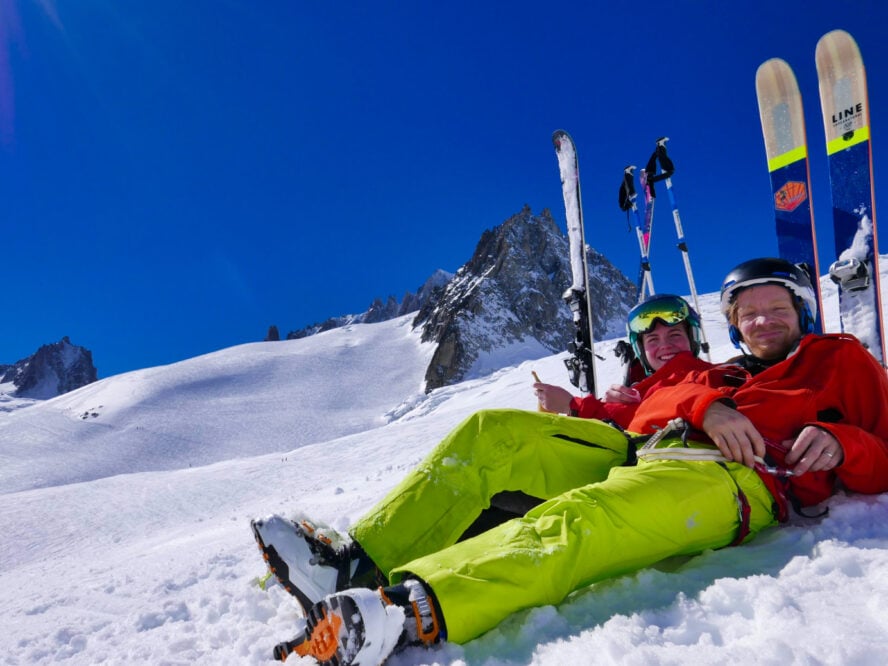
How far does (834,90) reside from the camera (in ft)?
19.1

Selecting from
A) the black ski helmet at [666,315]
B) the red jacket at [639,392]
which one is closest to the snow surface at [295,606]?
the red jacket at [639,392]

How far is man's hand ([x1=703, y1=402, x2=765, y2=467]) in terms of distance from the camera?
1.91 meters

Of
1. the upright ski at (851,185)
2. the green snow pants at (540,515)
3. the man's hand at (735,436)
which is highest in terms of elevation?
the upright ski at (851,185)

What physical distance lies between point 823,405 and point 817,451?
278 mm

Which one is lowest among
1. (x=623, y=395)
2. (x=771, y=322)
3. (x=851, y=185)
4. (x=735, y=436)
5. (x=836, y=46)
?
(x=735, y=436)

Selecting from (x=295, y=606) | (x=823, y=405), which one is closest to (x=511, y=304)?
(x=823, y=405)

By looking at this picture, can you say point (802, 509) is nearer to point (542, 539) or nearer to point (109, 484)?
point (542, 539)

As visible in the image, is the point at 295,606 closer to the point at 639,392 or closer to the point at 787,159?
the point at 639,392

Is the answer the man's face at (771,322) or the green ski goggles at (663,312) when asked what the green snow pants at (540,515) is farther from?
the green ski goggles at (663,312)

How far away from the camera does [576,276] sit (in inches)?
→ 265

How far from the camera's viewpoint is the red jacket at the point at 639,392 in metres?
2.90

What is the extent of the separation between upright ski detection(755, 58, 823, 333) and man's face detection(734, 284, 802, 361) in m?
3.47

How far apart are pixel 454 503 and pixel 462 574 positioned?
59cm

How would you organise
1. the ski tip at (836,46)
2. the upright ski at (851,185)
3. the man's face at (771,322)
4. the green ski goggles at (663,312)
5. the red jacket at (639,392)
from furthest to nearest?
the ski tip at (836,46)
the upright ski at (851,185)
the green ski goggles at (663,312)
the red jacket at (639,392)
the man's face at (771,322)
